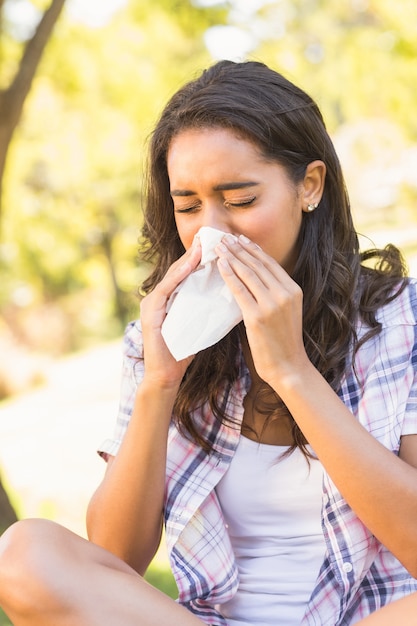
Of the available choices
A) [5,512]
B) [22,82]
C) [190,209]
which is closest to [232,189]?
[190,209]

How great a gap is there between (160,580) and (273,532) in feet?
5.71

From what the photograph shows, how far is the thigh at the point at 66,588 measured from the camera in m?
1.93

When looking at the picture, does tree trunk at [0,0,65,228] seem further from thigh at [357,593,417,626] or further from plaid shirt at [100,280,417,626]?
thigh at [357,593,417,626]

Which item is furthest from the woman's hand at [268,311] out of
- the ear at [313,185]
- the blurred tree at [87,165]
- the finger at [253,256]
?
the blurred tree at [87,165]

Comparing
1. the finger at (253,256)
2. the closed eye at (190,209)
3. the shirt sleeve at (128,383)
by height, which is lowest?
the shirt sleeve at (128,383)

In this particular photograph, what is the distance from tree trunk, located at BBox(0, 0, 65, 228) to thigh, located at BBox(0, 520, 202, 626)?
3.09 metres

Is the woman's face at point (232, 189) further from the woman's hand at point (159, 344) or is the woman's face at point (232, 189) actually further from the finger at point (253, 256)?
the woman's hand at point (159, 344)

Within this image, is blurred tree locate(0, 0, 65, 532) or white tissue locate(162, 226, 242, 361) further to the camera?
blurred tree locate(0, 0, 65, 532)

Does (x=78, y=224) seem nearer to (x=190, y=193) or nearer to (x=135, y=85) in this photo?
(x=135, y=85)

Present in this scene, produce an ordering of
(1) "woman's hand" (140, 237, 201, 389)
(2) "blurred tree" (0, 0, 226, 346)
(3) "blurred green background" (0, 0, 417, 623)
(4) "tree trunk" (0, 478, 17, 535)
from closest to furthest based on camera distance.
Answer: (1) "woman's hand" (140, 237, 201, 389)
(4) "tree trunk" (0, 478, 17, 535)
(3) "blurred green background" (0, 0, 417, 623)
(2) "blurred tree" (0, 0, 226, 346)

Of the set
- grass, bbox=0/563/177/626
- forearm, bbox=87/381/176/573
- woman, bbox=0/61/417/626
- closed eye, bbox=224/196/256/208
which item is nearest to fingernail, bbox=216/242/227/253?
woman, bbox=0/61/417/626

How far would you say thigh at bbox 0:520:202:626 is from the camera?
1928 millimetres

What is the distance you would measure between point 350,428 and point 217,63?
1.20 m

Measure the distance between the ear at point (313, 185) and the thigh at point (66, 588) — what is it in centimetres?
114
